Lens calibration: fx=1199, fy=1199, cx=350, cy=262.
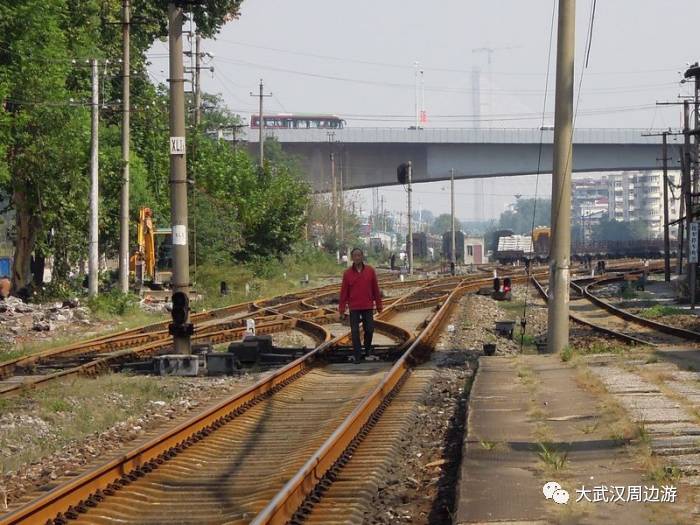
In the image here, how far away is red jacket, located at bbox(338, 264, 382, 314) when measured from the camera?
727 inches

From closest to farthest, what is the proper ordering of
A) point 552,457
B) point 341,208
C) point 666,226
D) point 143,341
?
point 552,457 → point 143,341 → point 666,226 → point 341,208

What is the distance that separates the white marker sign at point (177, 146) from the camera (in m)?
18.3

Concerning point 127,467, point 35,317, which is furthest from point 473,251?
point 127,467

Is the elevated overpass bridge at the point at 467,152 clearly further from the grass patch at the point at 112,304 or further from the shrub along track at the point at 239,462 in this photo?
the shrub along track at the point at 239,462

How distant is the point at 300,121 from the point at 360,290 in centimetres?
9816

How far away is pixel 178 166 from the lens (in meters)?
18.6

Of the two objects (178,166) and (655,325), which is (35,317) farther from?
(655,325)

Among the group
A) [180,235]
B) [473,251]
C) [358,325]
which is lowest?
Answer: [473,251]

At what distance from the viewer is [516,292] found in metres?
50.0

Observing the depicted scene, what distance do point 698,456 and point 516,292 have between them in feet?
135

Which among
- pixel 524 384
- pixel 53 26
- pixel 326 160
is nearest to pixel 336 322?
pixel 53 26

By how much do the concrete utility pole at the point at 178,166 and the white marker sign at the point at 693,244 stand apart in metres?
21.4

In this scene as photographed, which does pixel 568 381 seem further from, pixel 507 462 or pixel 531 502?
pixel 531 502

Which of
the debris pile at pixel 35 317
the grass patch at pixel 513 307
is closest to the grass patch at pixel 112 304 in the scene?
the debris pile at pixel 35 317
